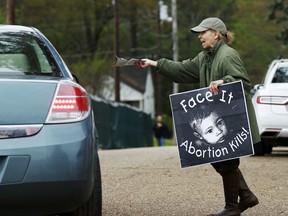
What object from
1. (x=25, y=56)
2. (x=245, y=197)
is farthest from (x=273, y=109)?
(x=25, y=56)

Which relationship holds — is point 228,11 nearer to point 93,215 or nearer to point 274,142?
point 274,142

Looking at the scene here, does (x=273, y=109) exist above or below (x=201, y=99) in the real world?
below

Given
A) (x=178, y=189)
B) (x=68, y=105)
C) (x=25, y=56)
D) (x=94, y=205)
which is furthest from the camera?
(x=178, y=189)

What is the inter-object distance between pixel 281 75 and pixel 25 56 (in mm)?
8726

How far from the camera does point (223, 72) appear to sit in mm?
6535

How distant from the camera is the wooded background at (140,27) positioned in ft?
181

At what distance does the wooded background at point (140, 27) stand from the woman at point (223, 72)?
140ft

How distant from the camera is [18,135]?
4.80 m

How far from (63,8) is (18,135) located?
52.4m

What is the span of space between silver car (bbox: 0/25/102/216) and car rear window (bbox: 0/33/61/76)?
0.88ft

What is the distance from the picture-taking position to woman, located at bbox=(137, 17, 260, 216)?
6500 millimetres

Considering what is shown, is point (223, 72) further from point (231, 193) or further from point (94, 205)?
point (94, 205)

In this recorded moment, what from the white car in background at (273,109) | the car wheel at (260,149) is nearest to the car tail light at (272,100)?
the white car in background at (273,109)

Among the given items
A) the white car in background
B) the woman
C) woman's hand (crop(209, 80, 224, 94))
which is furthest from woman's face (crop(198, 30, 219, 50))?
the white car in background
